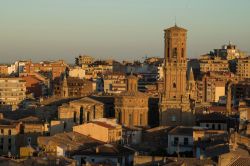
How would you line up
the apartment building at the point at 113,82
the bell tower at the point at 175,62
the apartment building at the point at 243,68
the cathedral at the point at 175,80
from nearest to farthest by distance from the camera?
1. the cathedral at the point at 175,80
2. the bell tower at the point at 175,62
3. the apartment building at the point at 113,82
4. the apartment building at the point at 243,68

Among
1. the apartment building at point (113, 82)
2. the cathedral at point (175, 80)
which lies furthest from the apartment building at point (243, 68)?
the cathedral at point (175, 80)

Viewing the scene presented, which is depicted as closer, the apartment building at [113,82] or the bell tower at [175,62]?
the bell tower at [175,62]

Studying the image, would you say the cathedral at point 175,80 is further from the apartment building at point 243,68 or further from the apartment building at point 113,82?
the apartment building at point 243,68

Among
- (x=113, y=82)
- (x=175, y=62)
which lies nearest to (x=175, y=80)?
(x=175, y=62)

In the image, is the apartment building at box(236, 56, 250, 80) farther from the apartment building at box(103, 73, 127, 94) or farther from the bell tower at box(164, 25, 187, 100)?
the bell tower at box(164, 25, 187, 100)

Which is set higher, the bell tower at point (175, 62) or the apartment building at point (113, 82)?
the bell tower at point (175, 62)

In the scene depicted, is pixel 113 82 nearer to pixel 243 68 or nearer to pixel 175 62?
pixel 243 68

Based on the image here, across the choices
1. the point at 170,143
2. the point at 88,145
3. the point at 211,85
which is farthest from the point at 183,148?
the point at 211,85

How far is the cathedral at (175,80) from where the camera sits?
2216 inches

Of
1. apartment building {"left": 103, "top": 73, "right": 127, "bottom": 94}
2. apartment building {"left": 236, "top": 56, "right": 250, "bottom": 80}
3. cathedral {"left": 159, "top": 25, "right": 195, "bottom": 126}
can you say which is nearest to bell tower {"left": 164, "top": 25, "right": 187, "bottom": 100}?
cathedral {"left": 159, "top": 25, "right": 195, "bottom": 126}

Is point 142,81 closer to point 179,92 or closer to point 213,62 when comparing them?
point 213,62

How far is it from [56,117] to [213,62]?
63937mm

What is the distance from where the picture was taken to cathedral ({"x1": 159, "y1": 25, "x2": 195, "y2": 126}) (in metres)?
56.3

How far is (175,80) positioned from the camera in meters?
57.6
